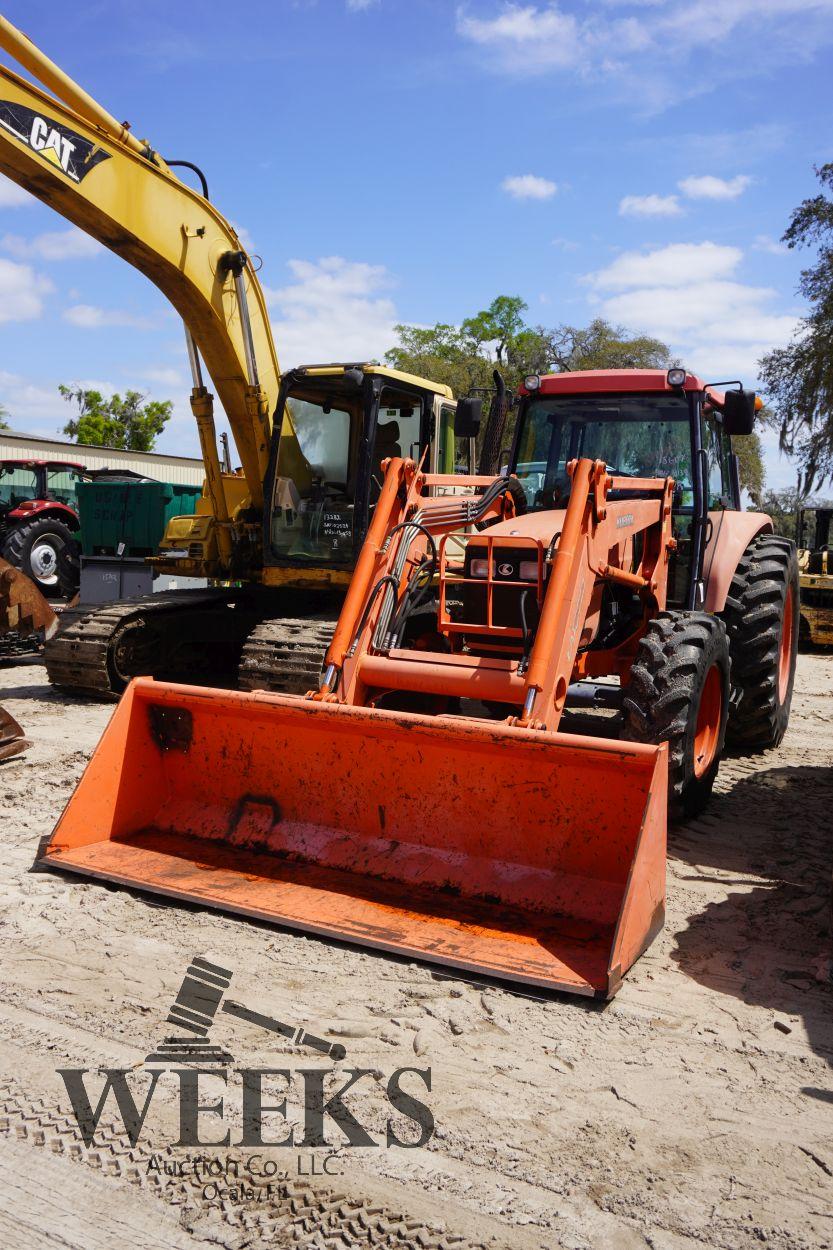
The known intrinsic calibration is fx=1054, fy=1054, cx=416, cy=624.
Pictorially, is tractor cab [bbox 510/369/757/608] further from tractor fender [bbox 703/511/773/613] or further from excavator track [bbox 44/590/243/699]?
excavator track [bbox 44/590/243/699]

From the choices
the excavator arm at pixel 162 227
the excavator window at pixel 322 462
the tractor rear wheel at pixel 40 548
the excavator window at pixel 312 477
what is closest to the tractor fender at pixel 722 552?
the excavator window at pixel 322 462

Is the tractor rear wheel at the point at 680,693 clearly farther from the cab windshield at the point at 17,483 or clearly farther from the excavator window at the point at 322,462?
the cab windshield at the point at 17,483

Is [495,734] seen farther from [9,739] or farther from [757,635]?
[9,739]

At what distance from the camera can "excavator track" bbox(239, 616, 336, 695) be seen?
7059mm

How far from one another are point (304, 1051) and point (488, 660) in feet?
7.14

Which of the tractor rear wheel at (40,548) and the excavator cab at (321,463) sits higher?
the excavator cab at (321,463)

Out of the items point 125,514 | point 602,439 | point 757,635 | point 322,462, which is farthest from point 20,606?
point 757,635

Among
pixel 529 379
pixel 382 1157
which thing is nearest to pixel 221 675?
pixel 529 379

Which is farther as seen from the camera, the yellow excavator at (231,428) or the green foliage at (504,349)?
the green foliage at (504,349)

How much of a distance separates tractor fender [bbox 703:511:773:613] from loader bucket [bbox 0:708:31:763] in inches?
166

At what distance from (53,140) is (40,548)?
9455 millimetres

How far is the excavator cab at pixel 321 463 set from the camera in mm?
7844

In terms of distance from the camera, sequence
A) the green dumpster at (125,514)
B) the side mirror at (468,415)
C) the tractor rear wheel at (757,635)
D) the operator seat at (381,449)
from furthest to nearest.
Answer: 1. the green dumpster at (125,514)
2. the operator seat at (381,449)
3. the tractor rear wheel at (757,635)
4. the side mirror at (468,415)

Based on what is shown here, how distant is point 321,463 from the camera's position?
26.4ft
